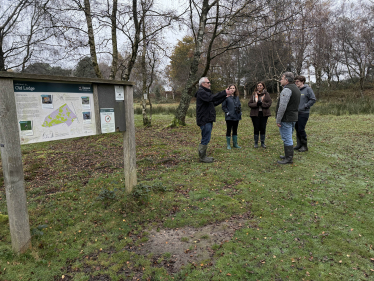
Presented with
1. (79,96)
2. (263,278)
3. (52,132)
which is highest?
(79,96)

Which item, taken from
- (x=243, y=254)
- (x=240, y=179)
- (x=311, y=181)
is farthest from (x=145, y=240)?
(x=311, y=181)

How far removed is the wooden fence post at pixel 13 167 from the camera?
2.39 metres

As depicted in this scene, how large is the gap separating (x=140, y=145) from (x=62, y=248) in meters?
4.98

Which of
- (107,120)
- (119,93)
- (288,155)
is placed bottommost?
(288,155)

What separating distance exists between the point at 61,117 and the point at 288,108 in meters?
4.67

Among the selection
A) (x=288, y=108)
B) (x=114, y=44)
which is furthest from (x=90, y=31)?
Answer: (x=288, y=108)

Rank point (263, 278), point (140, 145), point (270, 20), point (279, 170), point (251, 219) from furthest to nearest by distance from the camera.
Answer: point (270, 20) → point (140, 145) → point (279, 170) → point (251, 219) → point (263, 278)

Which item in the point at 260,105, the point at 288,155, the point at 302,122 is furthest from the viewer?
the point at 260,105

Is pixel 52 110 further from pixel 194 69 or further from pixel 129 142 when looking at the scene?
pixel 194 69

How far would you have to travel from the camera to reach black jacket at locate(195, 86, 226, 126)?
5402 millimetres

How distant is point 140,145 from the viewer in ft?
25.1

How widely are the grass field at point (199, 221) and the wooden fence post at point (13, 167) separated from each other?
8.4 inches

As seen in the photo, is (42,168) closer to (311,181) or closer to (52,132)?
(52,132)

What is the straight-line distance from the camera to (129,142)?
372 centimetres
